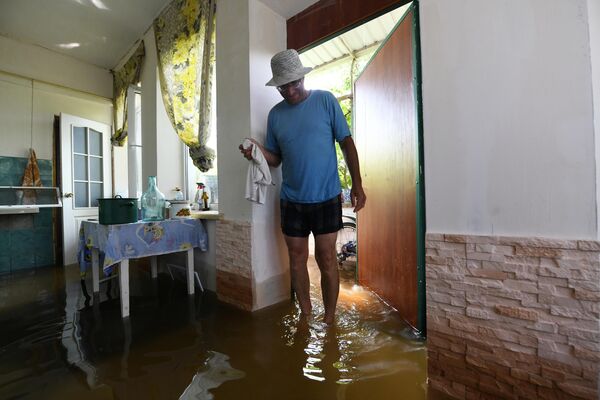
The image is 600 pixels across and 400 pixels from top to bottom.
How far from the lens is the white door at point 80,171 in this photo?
3.45 metres

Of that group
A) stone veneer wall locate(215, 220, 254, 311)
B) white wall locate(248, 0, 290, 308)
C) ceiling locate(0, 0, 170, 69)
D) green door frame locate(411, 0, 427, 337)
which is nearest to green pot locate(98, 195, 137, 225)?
stone veneer wall locate(215, 220, 254, 311)

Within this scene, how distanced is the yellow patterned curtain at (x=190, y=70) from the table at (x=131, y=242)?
0.64m

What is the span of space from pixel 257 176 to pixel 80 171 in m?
3.31

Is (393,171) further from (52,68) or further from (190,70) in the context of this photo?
(52,68)

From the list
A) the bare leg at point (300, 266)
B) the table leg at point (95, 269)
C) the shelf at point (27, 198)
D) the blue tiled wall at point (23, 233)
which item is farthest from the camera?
the blue tiled wall at point (23, 233)

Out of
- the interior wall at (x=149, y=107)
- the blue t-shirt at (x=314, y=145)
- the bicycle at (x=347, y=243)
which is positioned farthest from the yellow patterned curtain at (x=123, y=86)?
the bicycle at (x=347, y=243)

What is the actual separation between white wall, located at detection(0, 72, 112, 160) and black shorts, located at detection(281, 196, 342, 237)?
3767 millimetres

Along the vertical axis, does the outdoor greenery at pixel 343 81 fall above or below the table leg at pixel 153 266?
above

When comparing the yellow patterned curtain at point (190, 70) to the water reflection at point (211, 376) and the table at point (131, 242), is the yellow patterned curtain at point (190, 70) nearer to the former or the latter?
the table at point (131, 242)

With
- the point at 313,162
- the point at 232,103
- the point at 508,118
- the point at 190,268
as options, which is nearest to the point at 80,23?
the point at 232,103

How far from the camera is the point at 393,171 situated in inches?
69.5

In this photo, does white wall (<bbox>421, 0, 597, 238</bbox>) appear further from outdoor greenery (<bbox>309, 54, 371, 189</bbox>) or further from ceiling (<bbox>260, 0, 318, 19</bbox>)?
outdoor greenery (<bbox>309, 54, 371, 189</bbox>)

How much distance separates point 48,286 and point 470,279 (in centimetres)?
341

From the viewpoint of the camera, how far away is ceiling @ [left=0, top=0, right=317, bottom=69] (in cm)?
274
